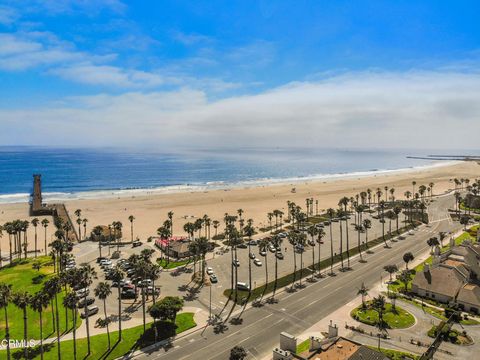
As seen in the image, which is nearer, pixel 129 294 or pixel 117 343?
pixel 117 343

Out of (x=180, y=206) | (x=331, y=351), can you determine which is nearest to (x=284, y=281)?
(x=331, y=351)

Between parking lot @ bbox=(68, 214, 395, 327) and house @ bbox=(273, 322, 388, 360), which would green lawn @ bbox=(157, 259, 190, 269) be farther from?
house @ bbox=(273, 322, 388, 360)

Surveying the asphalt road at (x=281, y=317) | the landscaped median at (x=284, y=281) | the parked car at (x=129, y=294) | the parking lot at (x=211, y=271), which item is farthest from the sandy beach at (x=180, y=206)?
the asphalt road at (x=281, y=317)

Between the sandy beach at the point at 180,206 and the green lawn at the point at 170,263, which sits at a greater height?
the sandy beach at the point at 180,206

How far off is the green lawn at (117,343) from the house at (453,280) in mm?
43246

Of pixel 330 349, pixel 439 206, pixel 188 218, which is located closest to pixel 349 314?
pixel 330 349

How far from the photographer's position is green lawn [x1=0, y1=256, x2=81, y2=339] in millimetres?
50178

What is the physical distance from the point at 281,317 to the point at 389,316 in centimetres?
1756

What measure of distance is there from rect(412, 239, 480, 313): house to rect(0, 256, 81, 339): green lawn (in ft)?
203

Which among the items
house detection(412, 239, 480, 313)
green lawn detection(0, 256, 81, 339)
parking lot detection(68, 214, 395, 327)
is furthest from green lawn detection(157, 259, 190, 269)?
house detection(412, 239, 480, 313)

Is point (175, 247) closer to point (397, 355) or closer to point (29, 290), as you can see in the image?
point (29, 290)

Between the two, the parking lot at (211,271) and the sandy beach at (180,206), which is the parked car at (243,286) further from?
the sandy beach at (180,206)

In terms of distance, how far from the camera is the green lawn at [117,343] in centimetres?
4387

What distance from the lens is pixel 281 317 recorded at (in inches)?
2098
